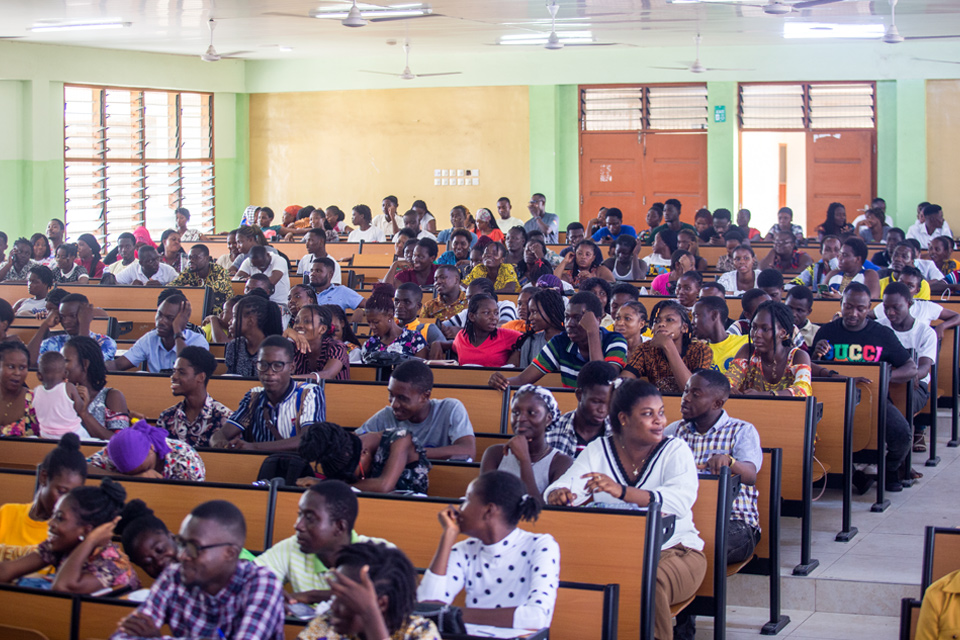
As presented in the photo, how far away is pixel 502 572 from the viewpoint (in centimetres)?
315

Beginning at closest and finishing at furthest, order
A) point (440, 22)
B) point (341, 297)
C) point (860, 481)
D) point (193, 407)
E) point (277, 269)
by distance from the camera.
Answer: point (193, 407)
point (860, 481)
point (341, 297)
point (277, 269)
point (440, 22)

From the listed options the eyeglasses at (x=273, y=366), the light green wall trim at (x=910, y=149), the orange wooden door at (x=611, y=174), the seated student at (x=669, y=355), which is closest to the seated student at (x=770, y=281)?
the seated student at (x=669, y=355)

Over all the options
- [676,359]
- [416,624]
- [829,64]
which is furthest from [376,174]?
[416,624]

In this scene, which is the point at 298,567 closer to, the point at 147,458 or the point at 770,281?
the point at 147,458

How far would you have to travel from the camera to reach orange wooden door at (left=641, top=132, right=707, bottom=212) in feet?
52.1

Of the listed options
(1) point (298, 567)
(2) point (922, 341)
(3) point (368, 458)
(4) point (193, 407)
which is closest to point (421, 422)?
(3) point (368, 458)

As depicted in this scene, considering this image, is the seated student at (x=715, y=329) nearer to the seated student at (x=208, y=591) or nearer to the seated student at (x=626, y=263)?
the seated student at (x=208, y=591)

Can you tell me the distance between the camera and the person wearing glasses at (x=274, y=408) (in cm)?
470

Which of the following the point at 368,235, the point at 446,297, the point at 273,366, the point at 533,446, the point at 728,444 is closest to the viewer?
the point at 533,446

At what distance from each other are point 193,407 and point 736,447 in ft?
7.77

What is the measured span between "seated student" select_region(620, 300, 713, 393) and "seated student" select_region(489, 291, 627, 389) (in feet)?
0.40

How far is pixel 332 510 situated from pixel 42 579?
1091 millimetres

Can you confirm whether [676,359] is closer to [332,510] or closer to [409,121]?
[332,510]

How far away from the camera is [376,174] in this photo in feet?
56.3
